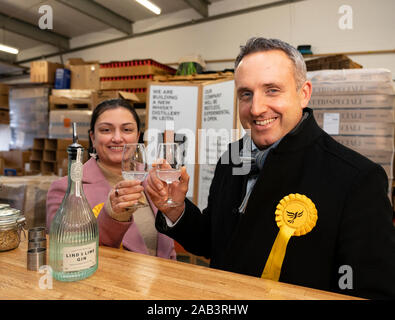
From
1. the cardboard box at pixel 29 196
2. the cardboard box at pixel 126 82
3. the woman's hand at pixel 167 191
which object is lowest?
the cardboard box at pixel 29 196

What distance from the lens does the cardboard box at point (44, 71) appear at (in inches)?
224

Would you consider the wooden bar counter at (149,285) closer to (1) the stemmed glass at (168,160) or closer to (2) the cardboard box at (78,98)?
(1) the stemmed glass at (168,160)

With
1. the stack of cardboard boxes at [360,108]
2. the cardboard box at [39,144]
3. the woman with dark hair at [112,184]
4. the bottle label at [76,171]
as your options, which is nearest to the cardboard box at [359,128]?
the stack of cardboard boxes at [360,108]

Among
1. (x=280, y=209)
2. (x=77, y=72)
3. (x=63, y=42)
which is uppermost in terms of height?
(x=63, y=42)

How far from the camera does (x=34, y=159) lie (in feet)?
16.9

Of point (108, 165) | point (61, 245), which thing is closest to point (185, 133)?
point (108, 165)

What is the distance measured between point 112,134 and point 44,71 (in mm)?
5048

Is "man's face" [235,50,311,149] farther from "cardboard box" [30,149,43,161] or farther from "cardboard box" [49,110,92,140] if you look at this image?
"cardboard box" [30,149,43,161]

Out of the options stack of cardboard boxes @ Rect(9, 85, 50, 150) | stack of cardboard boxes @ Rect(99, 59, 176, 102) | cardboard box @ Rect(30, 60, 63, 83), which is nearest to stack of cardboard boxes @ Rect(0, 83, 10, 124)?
stack of cardboard boxes @ Rect(9, 85, 50, 150)

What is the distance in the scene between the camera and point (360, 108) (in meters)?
2.53

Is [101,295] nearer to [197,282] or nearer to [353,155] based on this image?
[197,282]

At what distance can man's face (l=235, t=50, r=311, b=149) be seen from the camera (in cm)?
107

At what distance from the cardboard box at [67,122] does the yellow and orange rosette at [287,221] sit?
4610mm
